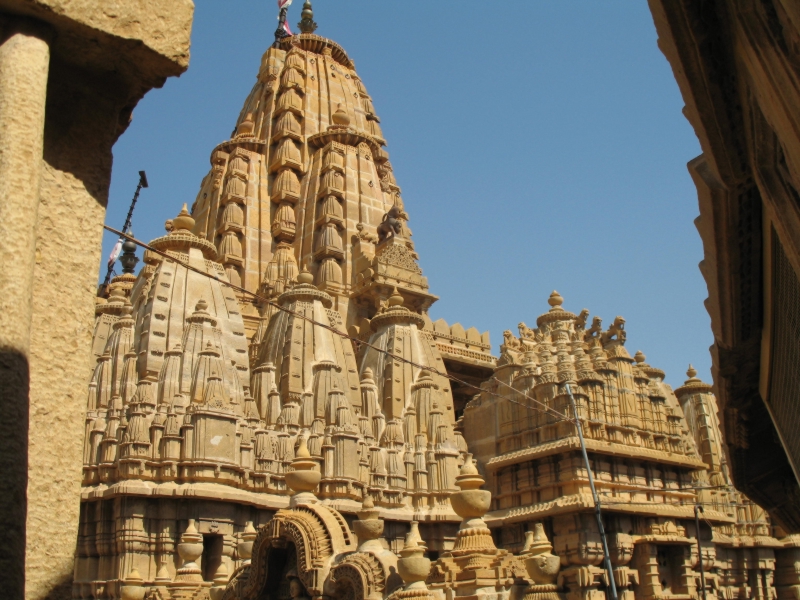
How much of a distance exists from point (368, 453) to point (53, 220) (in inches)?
1113

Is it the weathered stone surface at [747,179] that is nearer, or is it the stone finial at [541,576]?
the weathered stone surface at [747,179]

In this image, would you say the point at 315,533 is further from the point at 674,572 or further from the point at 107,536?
the point at 674,572

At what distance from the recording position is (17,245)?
12.1ft

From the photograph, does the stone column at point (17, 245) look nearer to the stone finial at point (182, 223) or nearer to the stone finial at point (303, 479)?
the stone finial at point (303, 479)

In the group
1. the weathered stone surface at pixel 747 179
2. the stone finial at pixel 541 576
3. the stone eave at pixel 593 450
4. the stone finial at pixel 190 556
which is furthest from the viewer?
the stone eave at pixel 593 450

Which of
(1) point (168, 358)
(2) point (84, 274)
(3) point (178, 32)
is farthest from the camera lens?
(1) point (168, 358)

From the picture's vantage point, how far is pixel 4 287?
360 centimetres

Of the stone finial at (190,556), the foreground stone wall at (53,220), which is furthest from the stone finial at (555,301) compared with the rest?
the foreground stone wall at (53,220)

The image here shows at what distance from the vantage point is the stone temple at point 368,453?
19844 mm

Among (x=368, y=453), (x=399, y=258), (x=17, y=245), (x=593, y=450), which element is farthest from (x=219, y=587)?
(x=399, y=258)

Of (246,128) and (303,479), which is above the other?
(246,128)

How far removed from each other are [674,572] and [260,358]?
17.6 metres

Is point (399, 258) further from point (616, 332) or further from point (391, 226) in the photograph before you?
point (616, 332)

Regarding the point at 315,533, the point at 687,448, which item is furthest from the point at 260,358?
the point at 315,533
